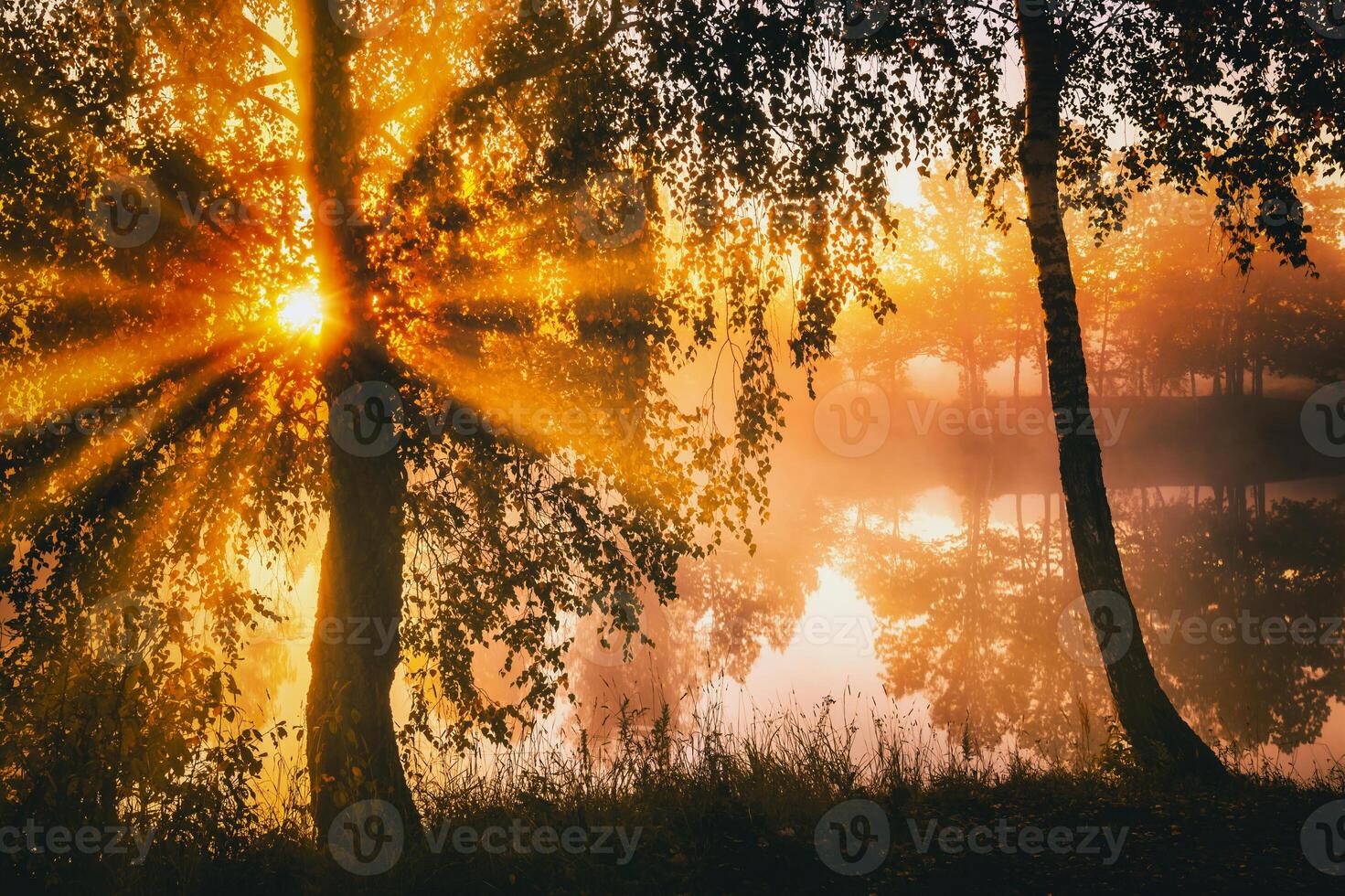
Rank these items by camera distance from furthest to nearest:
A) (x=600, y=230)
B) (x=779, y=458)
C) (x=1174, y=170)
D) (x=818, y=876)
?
(x=779, y=458) < (x=1174, y=170) < (x=600, y=230) < (x=818, y=876)

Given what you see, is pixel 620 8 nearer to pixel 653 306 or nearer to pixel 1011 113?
pixel 653 306

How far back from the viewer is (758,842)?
5504 mm

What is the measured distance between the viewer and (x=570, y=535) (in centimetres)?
680

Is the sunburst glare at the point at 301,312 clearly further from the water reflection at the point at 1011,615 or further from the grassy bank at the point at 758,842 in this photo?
the water reflection at the point at 1011,615

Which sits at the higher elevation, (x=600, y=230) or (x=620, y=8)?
(x=620, y=8)

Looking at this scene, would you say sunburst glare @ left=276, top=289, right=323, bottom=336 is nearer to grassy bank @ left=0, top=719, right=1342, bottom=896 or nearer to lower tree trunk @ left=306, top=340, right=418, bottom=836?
lower tree trunk @ left=306, top=340, right=418, bottom=836

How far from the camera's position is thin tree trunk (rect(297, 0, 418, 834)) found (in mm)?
6188

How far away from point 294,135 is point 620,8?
4211 millimetres

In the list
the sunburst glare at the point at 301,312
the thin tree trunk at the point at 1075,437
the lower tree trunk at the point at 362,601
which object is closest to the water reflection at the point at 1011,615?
the thin tree trunk at the point at 1075,437

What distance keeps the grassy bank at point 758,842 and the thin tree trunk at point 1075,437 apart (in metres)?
0.49

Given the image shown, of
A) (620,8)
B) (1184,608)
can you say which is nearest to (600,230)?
(620,8)

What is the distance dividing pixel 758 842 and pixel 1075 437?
4.54 meters

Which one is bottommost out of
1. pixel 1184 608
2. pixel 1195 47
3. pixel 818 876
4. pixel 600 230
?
pixel 818 876

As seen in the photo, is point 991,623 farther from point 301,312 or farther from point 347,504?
point 301,312
